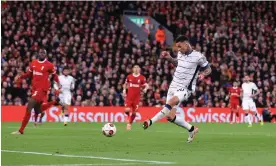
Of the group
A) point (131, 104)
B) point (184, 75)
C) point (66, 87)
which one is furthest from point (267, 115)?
point (184, 75)

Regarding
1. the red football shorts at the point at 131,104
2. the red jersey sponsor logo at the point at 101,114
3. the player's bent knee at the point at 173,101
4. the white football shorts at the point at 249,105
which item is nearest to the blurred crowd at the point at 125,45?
the red jersey sponsor logo at the point at 101,114

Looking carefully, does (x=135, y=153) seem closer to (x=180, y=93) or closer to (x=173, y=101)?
(x=173, y=101)

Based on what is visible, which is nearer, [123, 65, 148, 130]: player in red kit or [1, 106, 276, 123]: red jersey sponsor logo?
[123, 65, 148, 130]: player in red kit

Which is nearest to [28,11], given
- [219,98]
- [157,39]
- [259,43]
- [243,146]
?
[157,39]

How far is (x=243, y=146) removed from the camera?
16250 mm

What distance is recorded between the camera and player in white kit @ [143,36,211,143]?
58.5ft

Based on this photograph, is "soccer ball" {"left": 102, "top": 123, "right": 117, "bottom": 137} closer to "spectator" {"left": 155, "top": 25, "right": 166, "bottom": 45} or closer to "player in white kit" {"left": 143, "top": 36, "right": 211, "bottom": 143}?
"player in white kit" {"left": 143, "top": 36, "right": 211, "bottom": 143}

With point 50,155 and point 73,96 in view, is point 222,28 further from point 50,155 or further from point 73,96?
point 50,155

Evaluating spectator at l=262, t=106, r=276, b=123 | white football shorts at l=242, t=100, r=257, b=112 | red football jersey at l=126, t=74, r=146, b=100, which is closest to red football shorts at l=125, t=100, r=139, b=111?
red football jersey at l=126, t=74, r=146, b=100

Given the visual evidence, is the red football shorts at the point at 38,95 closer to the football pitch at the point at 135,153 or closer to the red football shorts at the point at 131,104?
the football pitch at the point at 135,153

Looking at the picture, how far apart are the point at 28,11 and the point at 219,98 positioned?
11357 millimetres

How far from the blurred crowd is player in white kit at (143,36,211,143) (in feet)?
60.8

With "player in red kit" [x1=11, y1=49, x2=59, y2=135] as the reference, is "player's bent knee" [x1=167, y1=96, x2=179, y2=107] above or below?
below

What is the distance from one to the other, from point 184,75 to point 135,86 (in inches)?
428
